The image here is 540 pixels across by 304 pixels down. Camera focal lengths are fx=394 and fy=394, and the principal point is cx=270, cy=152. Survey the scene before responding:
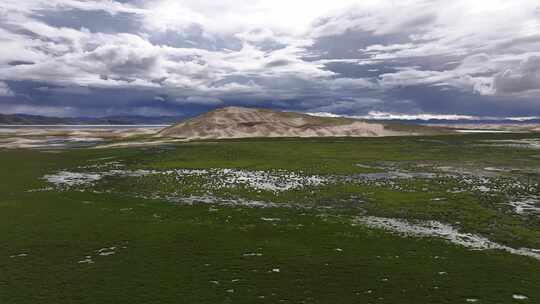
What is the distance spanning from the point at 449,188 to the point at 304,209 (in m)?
21.0

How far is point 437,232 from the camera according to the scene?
2920 centimetres

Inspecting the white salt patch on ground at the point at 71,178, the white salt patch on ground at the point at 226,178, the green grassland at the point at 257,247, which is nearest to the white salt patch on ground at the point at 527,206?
the green grassland at the point at 257,247

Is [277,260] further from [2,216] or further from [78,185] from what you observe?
[78,185]

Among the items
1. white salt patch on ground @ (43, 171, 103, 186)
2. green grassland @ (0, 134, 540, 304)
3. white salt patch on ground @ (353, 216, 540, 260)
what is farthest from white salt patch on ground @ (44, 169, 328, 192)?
white salt patch on ground @ (353, 216, 540, 260)

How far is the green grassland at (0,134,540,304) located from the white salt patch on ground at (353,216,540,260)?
3.37 feet

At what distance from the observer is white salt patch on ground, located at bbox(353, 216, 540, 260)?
25.4 meters

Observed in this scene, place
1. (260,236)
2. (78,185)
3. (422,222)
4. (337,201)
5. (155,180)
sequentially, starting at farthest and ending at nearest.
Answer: (155,180) < (78,185) < (337,201) < (422,222) < (260,236)

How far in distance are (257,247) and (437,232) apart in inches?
538

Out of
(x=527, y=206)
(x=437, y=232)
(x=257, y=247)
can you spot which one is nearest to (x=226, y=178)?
(x=257, y=247)

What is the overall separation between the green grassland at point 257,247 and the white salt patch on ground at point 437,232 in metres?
1.03

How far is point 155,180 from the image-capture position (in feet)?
178

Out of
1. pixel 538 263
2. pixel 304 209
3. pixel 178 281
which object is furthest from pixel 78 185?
pixel 538 263

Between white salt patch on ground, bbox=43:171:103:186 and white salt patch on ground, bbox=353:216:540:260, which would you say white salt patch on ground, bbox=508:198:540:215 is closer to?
white salt patch on ground, bbox=353:216:540:260

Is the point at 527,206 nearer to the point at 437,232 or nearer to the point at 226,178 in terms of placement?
the point at 437,232
